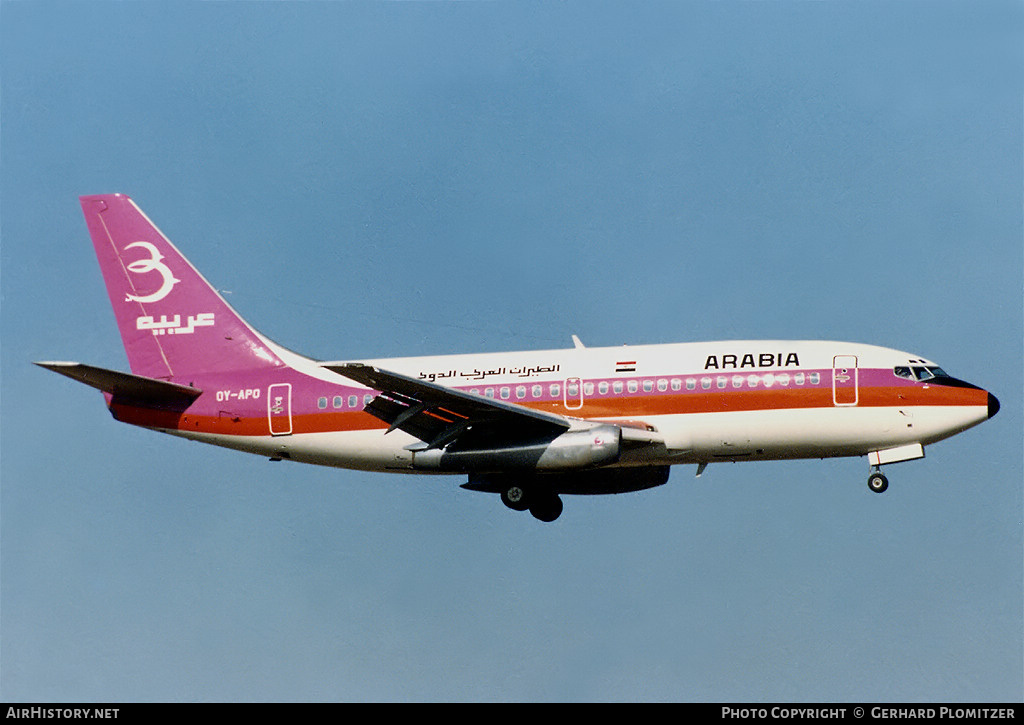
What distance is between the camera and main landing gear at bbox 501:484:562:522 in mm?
47938

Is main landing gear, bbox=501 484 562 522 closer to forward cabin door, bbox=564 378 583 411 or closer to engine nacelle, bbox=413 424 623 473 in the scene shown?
engine nacelle, bbox=413 424 623 473

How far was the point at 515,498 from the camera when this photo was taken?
47844 mm

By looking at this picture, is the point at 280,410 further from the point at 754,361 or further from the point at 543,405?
the point at 754,361

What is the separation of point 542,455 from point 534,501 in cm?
478

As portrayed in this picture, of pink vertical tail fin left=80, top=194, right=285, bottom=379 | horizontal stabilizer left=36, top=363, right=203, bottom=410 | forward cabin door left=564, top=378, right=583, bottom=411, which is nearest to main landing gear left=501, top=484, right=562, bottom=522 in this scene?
forward cabin door left=564, top=378, right=583, bottom=411

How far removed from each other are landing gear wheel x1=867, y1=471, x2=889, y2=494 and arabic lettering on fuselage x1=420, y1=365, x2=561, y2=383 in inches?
387

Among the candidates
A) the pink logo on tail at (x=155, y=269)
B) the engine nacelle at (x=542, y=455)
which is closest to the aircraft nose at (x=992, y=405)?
the engine nacelle at (x=542, y=455)

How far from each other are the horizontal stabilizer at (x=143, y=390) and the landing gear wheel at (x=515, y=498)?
10.4m

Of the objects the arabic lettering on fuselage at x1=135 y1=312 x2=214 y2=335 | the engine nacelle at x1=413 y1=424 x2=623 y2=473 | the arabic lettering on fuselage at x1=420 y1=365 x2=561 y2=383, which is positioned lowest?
the engine nacelle at x1=413 y1=424 x2=623 y2=473

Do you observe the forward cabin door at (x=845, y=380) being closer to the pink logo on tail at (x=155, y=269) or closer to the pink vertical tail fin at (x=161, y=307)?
the pink vertical tail fin at (x=161, y=307)

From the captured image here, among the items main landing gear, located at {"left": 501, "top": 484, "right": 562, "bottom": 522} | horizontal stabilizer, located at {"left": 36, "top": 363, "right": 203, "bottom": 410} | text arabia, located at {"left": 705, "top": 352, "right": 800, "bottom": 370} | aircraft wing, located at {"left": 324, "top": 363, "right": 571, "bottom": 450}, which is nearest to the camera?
aircraft wing, located at {"left": 324, "top": 363, "right": 571, "bottom": 450}
